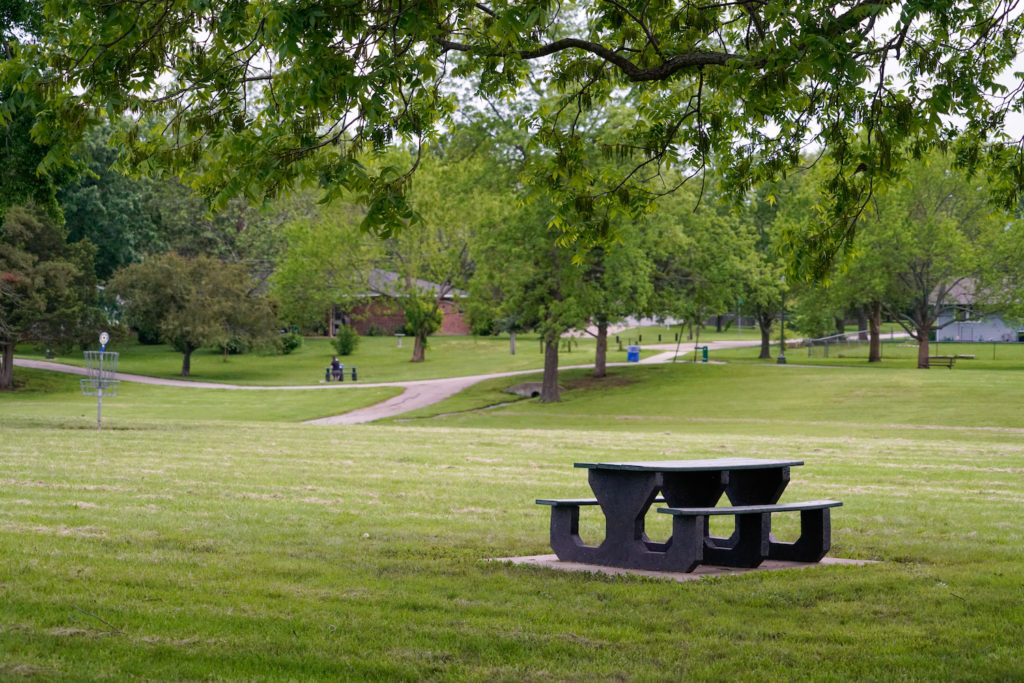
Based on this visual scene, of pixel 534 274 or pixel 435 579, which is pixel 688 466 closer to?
pixel 435 579

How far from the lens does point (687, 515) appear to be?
8062 millimetres

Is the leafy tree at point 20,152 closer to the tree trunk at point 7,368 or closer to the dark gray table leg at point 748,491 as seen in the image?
the dark gray table leg at point 748,491

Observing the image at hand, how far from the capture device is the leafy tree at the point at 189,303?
5650cm

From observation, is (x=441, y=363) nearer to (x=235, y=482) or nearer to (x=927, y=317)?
(x=927, y=317)

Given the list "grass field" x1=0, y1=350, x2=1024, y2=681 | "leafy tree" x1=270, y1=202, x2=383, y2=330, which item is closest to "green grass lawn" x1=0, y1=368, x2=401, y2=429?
"leafy tree" x1=270, y1=202, x2=383, y2=330

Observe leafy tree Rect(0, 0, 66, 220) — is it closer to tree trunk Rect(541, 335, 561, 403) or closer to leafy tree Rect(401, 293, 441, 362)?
tree trunk Rect(541, 335, 561, 403)

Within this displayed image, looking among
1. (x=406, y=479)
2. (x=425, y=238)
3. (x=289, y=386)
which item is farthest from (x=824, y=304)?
(x=406, y=479)

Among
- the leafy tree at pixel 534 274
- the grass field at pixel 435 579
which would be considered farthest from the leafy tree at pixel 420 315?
the grass field at pixel 435 579

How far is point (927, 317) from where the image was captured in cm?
5134

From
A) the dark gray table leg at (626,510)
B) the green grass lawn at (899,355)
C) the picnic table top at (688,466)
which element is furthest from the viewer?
the green grass lawn at (899,355)

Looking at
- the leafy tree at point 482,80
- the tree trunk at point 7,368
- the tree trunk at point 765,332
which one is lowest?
the tree trunk at point 7,368

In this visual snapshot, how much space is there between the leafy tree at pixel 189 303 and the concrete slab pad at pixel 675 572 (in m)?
49.9

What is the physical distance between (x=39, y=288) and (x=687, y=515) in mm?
47792

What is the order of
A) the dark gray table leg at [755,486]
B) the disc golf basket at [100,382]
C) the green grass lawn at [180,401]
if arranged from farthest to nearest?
the green grass lawn at [180,401]
the disc golf basket at [100,382]
the dark gray table leg at [755,486]
